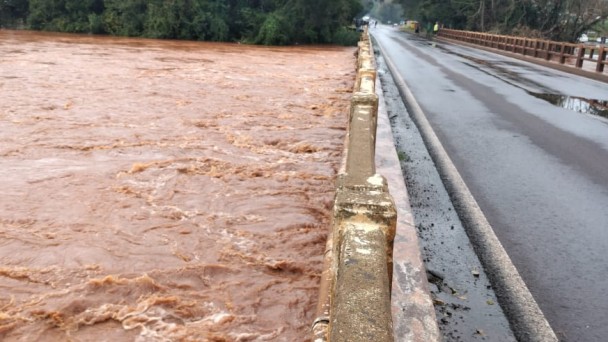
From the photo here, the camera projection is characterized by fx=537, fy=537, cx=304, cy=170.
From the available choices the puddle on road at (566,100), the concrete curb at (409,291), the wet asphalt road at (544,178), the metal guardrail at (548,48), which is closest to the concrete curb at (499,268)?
the wet asphalt road at (544,178)

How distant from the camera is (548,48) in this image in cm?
2691

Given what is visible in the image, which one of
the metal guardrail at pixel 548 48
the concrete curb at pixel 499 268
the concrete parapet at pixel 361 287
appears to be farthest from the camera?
the metal guardrail at pixel 548 48

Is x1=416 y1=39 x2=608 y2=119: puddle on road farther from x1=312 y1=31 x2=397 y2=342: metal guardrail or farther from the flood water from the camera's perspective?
x1=312 y1=31 x2=397 y2=342: metal guardrail

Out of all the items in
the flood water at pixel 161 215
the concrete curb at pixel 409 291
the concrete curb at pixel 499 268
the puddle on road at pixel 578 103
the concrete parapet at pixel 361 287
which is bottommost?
the flood water at pixel 161 215

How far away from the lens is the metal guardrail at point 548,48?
73.0ft

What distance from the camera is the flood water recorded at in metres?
4.34

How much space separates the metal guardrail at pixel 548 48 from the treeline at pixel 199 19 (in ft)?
35.0

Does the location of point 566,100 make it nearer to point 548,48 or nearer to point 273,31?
point 548,48

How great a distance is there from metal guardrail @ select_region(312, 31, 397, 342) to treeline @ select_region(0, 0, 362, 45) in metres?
37.7

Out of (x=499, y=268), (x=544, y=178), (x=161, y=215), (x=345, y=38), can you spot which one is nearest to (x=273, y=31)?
(x=345, y=38)

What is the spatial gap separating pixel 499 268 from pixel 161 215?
3714 mm

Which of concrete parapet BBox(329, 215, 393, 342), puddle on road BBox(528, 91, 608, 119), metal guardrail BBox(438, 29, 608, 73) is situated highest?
metal guardrail BBox(438, 29, 608, 73)

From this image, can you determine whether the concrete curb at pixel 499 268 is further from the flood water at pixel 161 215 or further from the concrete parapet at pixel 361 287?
the concrete parapet at pixel 361 287

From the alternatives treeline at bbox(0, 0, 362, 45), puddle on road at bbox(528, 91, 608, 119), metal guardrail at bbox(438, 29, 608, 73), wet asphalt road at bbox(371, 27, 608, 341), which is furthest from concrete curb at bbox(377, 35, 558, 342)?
treeline at bbox(0, 0, 362, 45)
